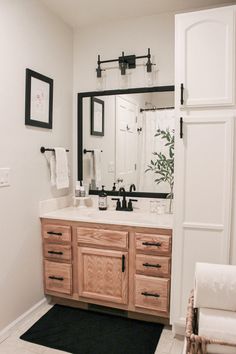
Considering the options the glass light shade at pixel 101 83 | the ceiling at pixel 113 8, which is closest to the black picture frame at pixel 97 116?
the glass light shade at pixel 101 83

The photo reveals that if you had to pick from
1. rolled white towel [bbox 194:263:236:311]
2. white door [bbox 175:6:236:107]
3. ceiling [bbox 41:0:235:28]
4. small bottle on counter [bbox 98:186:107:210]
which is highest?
ceiling [bbox 41:0:235:28]

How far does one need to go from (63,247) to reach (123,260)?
1.79 feet

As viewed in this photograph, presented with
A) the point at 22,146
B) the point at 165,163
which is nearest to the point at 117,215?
the point at 165,163

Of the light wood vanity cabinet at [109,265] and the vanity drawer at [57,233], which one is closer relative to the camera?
the light wood vanity cabinet at [109,265]

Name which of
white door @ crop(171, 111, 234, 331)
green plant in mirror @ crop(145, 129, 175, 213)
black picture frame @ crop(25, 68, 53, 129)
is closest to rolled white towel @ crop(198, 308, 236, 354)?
white door @ crop(171, 111, 234, 331)

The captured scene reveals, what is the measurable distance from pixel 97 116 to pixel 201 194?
1.43m

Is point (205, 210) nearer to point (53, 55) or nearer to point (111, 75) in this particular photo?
point (111, 75)

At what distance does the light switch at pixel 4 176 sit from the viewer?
215 cm

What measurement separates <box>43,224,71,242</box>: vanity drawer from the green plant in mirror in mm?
922

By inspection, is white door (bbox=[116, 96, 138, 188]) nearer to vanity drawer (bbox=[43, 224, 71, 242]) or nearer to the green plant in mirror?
the green plant in mirror

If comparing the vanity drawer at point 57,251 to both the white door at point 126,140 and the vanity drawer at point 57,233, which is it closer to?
the vanity drawer at point 57,233

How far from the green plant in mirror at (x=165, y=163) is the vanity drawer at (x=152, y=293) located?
667 millimetres

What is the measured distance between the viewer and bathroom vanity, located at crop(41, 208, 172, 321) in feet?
7.47

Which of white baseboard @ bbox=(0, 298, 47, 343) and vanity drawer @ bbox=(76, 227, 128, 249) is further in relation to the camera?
vanity drawer @ bbox=(76, 227, 128, 249)
